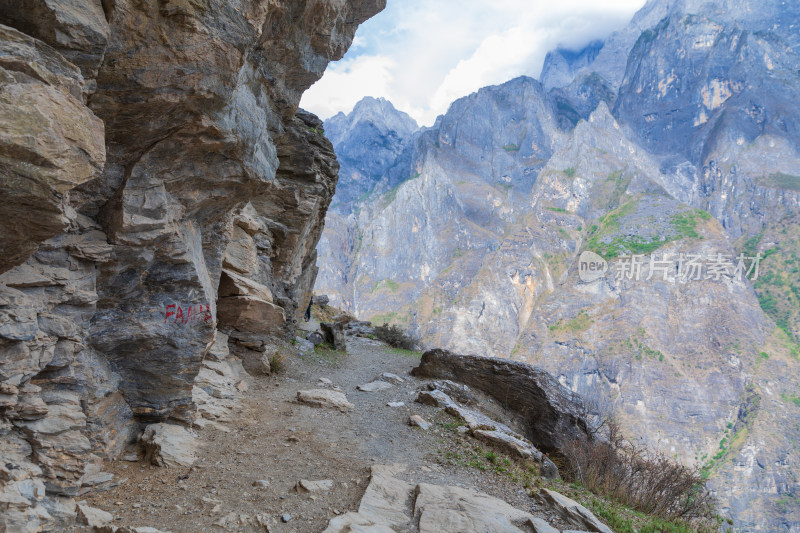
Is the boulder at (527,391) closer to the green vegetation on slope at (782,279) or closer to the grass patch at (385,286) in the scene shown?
the green vegetation on slope at (782,279)

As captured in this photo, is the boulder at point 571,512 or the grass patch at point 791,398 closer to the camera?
the boulder at point 571,512

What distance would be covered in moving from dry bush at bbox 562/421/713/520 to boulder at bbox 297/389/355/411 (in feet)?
17.4

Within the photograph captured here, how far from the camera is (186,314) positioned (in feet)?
20.9

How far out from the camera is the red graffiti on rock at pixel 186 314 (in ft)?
20.3

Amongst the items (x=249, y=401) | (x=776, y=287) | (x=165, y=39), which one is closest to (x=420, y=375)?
(x=249, y=401)

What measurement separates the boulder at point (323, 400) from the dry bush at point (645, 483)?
5.31m

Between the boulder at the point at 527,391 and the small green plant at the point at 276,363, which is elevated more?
the boulder at the point at 527,391

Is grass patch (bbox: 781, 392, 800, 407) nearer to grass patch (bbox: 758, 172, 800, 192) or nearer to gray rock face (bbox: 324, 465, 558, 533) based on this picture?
grass patch (bbox: 758, 172, 800, 192)

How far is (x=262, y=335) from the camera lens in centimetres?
1198

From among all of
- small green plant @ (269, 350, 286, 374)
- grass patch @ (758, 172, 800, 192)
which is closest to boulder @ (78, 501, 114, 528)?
small green plant @ (269, 350, 286, 374)

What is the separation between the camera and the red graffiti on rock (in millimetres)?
6191

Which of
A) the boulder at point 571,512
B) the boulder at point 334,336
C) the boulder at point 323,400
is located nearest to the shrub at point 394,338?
the boulder at point 334,336

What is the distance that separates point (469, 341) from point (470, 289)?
21.9 m

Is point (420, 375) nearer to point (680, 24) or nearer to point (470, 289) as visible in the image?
point (470, 289)
